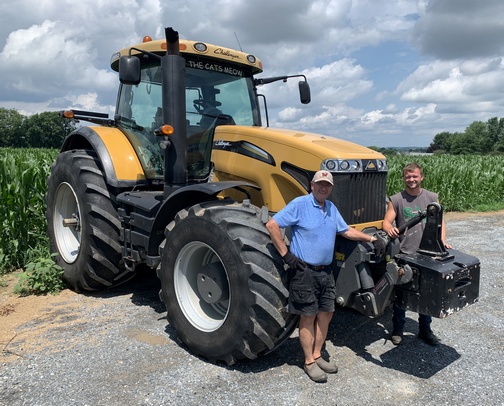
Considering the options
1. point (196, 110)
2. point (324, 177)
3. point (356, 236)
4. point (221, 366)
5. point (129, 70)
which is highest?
point (129, 70)

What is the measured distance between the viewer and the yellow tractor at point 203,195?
3250 mm

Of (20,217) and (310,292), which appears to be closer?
(310,292)

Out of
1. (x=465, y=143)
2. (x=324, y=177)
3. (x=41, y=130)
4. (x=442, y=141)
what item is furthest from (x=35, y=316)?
(x=442, y=141)

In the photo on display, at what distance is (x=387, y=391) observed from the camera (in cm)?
312

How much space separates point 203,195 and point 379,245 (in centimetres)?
162

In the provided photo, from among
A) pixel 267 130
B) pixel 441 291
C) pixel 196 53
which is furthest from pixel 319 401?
pixel 196 53

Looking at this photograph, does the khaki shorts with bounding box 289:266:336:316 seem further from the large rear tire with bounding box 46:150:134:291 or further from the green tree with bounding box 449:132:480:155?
the green tree with bounding box 449:132:480:155

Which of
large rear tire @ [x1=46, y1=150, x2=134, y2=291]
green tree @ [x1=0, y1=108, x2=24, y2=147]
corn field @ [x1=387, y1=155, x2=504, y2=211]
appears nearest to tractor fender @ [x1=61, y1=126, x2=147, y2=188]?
large rear tire @ [x1=46, y1=150, x2=134, y2=291]

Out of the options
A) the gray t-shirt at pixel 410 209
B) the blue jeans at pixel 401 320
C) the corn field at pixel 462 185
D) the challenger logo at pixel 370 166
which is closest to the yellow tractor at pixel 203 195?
the challenger logo at pixel 370 166

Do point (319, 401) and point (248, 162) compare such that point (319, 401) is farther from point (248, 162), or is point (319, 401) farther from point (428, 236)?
point (248, 162)

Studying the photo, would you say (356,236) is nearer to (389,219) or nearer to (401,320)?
(389,219)

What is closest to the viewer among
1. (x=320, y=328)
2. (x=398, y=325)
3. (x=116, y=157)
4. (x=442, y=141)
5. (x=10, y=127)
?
(x=320, y=328)

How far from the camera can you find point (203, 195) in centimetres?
401

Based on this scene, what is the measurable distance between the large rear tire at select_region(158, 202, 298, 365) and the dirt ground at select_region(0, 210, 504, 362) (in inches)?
21.8
